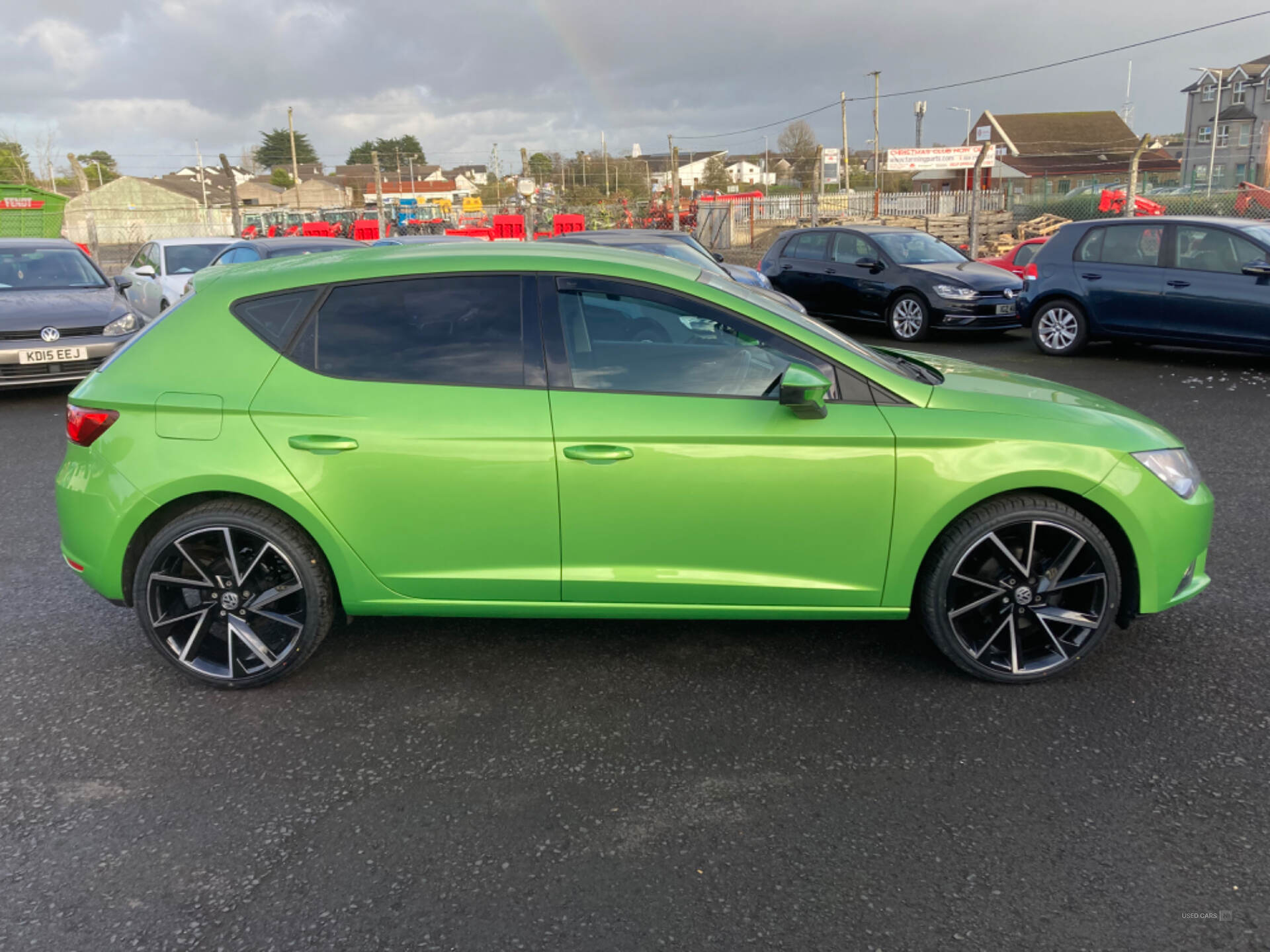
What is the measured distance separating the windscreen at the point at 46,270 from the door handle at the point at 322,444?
8.50m

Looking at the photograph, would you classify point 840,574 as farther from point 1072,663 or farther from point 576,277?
point 576,277

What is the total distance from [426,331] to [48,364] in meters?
7.48

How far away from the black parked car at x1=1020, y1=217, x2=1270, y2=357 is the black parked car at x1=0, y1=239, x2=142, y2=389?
32.5 feet

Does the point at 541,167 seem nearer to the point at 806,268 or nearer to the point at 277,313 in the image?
the point at 806,268

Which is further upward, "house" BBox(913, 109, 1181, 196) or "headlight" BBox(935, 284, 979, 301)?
"house" BBox(913, 109, 1181, 196)

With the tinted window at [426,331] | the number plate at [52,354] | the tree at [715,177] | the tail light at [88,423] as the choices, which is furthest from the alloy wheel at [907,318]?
the tree at [715,177]

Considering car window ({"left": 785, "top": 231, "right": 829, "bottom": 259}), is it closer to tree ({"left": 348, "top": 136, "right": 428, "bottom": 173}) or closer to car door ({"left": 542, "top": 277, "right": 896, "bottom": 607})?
car door ({"left": 542, "top": 277, "right": 896, "bottom": 607})

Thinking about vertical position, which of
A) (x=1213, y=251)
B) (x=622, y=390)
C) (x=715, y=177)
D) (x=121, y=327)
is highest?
(x=715, y=177)

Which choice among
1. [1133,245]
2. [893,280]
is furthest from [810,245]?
[1133,245]

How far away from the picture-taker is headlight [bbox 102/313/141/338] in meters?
9.68

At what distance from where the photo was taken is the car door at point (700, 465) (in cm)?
342

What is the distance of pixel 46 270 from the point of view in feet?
35.1

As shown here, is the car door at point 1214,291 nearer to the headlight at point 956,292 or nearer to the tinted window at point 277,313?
the headlight at point 956,292

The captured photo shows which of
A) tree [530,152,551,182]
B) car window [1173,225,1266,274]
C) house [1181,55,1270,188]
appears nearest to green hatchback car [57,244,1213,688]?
car window [1173,225,1266,274]
